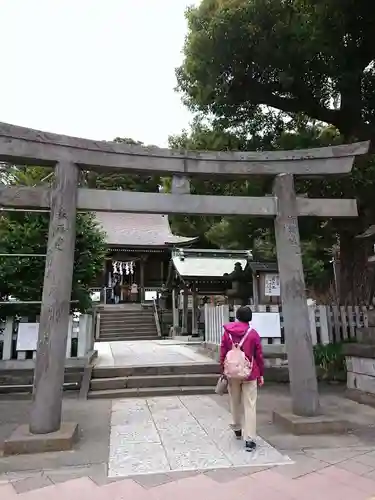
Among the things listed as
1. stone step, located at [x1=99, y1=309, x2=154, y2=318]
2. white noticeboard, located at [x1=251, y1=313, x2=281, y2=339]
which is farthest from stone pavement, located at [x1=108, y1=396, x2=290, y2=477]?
stone step, located at [x1=99, y1=309, x2=154, y2=318]

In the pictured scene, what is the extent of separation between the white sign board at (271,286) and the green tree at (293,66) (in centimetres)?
221

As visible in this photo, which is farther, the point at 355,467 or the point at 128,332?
the point at 128,332

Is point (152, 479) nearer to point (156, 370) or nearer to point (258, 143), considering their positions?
point (156, 370)

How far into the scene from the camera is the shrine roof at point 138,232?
26422mm

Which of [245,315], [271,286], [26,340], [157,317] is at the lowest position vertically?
[26,340]

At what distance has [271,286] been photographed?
10.7m

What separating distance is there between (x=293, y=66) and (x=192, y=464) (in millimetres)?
8492

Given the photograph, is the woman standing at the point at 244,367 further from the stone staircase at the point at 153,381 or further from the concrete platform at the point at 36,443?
the stone staircase at the point at 153,381

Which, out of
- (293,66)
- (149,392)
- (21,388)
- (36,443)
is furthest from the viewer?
(293,66)

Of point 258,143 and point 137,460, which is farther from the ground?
point 258,143

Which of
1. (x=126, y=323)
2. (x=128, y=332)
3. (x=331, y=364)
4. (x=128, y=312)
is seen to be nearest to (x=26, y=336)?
(x=331, y=364)

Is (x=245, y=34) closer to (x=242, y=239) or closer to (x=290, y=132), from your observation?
(x=290, y=132)

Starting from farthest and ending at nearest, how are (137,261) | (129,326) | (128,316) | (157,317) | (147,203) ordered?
(137,261) → (128,316) → (157,317) → (129,326) → (147,203)

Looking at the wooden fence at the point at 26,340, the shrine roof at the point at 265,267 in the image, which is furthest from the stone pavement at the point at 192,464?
the shrine roof at the point at 265,267
